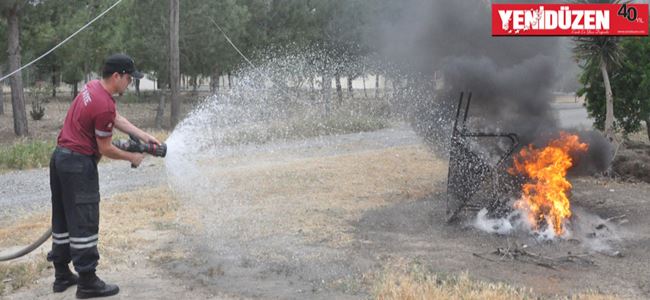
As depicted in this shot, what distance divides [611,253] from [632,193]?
3699 millimetres

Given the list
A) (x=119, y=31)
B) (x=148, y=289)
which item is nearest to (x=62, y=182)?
(x=148, y=289)

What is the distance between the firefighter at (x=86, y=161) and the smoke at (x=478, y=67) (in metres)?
4.82

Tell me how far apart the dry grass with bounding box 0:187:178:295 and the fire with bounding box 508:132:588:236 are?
4.14m

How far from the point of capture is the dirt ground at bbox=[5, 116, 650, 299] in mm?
5180

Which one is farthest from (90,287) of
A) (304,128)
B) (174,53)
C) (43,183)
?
(304,128)

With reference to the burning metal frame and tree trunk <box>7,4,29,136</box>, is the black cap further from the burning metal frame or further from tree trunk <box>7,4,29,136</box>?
tree trunk <box>7,4,29,136</box>

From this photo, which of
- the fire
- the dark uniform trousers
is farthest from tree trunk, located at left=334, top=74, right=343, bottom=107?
the dark uniform trousers

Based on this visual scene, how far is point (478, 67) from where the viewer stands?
8055mm

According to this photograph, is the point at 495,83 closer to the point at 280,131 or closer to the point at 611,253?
the point at 611,253

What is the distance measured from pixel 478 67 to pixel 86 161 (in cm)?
517

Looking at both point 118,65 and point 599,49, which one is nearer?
point 118,65

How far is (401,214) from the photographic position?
25.9ft

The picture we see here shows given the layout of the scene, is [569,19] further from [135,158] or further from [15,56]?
[15,56]

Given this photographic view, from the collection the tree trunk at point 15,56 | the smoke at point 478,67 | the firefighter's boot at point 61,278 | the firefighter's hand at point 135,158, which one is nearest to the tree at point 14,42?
the tree trunk at point 15,56
